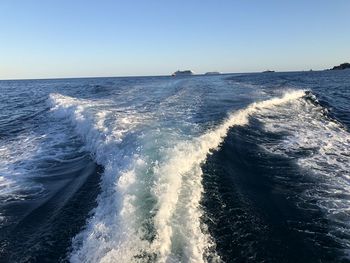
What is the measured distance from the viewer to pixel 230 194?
7.07 metres

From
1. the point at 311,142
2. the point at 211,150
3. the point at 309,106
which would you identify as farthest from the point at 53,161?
the point at 309,106

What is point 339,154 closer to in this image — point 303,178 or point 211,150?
point 303,178

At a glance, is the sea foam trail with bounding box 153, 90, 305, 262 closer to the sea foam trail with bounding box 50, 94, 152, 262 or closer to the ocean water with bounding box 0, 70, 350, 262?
the ocean water with bounding box 0, 70, 350, 262

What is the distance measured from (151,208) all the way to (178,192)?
0.82 m

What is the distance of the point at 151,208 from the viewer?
231 inches

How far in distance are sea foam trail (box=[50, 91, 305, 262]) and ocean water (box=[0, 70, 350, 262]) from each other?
2 cm

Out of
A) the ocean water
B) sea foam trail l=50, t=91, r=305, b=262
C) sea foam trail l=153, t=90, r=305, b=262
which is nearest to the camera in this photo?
sea foam trail l=50, t=91, r=305, b=262

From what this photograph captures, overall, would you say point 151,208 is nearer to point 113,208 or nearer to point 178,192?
point 113,208

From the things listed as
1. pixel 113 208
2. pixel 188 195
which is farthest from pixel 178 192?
pixel 113 208

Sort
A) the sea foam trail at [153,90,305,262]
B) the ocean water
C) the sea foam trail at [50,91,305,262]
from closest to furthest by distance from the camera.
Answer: the sea foam trail at [50,91,305,262]
the sea foam trail at [153,90,305,262]
the ocean water

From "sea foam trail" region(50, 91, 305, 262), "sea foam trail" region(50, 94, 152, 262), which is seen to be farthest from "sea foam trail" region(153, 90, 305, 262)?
"sea foam trail" region(50, 94, 152, 262)

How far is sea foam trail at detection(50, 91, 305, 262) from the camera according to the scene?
4.83m

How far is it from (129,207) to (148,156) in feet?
8.20

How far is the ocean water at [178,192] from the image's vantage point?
17.0 ft
